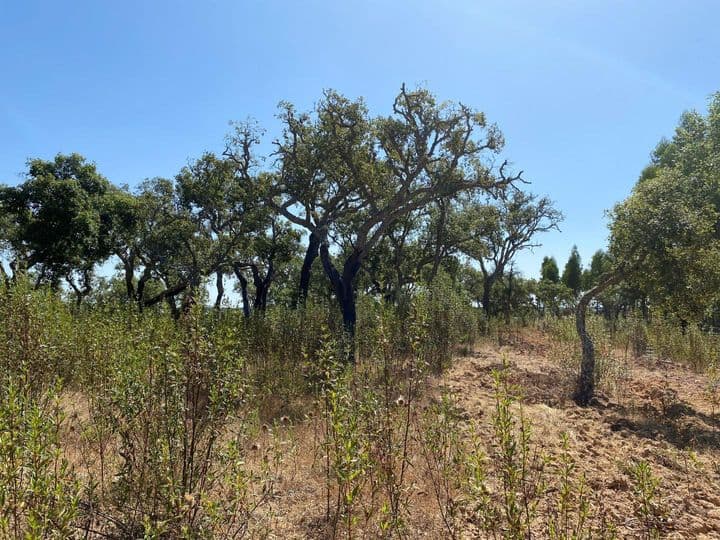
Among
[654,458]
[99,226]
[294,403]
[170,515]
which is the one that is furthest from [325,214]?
[170,515]

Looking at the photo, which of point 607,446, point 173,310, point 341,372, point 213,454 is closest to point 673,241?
point 607,446

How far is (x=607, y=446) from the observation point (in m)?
5.50

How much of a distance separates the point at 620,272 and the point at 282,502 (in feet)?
25.0

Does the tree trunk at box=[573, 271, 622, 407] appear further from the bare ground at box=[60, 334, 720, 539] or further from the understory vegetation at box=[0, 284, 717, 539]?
the understory vegetation at box=[0, 284, 717, 539]

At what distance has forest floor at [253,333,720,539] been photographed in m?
3.59

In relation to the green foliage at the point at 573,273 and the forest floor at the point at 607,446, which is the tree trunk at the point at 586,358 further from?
the green foliage at the point at 573,273

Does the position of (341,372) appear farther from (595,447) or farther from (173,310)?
(173,310)

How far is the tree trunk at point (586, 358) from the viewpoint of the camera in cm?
779

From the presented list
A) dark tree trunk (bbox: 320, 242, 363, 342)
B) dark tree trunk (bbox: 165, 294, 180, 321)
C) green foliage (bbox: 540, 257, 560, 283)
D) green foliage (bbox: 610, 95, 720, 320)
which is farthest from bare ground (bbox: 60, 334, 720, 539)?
green foliage (bbox: 540, 257, 560, 283)

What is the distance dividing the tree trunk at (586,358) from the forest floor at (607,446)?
0.23 meters

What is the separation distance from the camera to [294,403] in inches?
259

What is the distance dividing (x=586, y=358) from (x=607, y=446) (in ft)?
9.67

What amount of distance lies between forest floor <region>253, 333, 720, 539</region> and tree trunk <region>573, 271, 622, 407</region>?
23 centimetres

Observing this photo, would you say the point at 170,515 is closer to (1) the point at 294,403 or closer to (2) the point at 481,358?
(1) the point at 294,403
